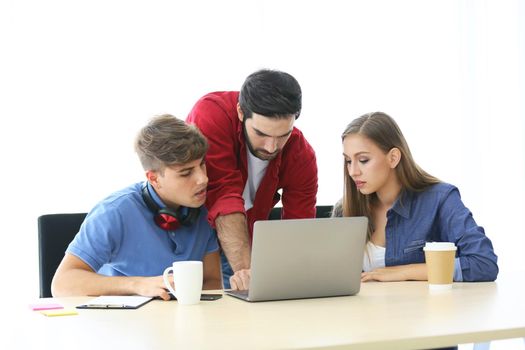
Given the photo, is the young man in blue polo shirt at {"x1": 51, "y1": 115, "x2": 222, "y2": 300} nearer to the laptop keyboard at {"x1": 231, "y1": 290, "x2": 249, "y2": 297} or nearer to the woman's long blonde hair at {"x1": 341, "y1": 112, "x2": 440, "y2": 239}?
the laptop keyboard at {"x1": 231, "y1": 290, "x2": 249, "y2": 297}

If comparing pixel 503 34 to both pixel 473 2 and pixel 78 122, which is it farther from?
pixel 78 122

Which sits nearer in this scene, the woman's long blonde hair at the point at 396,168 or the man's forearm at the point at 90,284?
the man's forearm at the point at 90,284


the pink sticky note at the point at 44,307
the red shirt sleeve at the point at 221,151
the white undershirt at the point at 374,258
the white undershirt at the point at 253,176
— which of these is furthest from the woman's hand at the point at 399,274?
the pink sticky note at the point at 44,307

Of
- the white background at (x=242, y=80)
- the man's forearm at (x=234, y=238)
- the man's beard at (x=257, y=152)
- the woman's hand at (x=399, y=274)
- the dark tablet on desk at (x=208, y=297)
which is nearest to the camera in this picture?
the dark tablet on desk at (x=208, y=297)

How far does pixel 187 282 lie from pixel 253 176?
83 centimetres

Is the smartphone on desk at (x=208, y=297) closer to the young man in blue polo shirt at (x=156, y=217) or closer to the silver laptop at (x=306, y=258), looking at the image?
the silver laptop at (x=306, y=258)

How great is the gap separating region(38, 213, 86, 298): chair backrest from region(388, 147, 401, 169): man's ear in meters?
0.99

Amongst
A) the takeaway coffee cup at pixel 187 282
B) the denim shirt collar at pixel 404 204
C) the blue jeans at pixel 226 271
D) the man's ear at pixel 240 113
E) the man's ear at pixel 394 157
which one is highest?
the man's ear at pixel 240 113

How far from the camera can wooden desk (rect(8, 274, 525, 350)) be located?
3.67ft

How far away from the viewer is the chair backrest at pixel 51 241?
2.09 meters

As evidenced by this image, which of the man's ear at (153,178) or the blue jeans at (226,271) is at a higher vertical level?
the man's ear at (153,178)

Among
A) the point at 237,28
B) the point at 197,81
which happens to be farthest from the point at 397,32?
the point at 197,81

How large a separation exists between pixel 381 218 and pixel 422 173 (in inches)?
7.5

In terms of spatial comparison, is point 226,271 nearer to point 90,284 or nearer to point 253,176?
point 253,176
